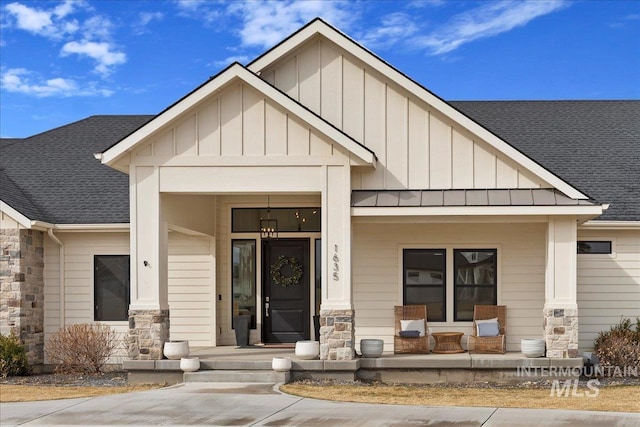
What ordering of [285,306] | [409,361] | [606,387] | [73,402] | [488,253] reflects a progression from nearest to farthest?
[73,402], [606,387], [409,361], [488,253], [285,306]

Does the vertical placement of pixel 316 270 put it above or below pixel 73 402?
above

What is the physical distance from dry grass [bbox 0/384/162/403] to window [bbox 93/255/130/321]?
3.60 meters

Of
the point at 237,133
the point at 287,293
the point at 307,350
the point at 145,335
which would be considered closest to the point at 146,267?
the point at 145,335

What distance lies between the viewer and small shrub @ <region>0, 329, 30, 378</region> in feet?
52.1

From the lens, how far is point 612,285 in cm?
1705

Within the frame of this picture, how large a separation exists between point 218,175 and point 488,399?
5.96m

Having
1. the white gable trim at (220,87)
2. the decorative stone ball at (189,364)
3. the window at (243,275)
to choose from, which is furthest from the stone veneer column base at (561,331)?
the window at (243,275)

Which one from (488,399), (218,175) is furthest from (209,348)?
(488,399)

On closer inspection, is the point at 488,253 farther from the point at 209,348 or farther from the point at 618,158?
the point at 209,348

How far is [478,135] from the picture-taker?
14.9 metres

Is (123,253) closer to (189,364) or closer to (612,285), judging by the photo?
(189,364)

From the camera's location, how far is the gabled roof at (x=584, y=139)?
1781 cm

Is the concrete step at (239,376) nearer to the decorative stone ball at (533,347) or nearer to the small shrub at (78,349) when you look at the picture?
the small shrub at (78,349)

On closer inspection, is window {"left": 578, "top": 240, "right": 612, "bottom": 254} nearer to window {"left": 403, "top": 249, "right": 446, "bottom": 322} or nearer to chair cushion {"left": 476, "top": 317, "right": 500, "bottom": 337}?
chair cushion {"left": 476, "top": 317, "right": 500, "bottom": 337}
